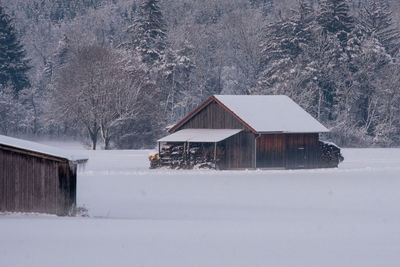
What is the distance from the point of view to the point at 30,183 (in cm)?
2528

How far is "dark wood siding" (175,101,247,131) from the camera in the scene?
175 ft

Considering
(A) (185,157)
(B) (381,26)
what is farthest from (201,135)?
(B) (381,26)

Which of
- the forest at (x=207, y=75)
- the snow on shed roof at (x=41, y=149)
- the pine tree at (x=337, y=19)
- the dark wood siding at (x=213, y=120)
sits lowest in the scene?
the snow on shed roof at (x=41, y=149)

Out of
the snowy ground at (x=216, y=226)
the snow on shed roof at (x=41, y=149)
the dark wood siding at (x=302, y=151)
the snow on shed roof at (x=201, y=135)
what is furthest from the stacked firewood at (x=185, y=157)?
the snow on shed roof at (x=41, y=149)

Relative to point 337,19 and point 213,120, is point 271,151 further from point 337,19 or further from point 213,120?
point 337,19

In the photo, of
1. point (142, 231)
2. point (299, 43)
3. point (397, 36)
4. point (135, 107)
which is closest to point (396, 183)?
point (142, 231)

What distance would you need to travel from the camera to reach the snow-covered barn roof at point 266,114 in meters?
53.3

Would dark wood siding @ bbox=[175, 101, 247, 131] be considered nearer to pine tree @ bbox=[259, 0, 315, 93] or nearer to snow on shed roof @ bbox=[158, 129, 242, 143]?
snow on shed roof @ bbox=[158, 129, 242, 143]

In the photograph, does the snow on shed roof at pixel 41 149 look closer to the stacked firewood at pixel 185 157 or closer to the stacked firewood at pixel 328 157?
the stacked firewood at pixel 185 157

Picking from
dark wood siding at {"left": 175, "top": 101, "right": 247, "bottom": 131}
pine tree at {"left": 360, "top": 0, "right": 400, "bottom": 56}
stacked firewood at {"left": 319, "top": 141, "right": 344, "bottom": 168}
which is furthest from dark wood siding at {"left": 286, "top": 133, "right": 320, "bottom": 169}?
pine tree at {"left": 360, "top": 0, "right": 400, "bottom": 56}

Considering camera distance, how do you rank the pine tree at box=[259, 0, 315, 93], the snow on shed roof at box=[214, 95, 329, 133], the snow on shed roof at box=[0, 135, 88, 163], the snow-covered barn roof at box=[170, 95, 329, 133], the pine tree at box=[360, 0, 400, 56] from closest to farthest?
the snow on shed roof at box=[0, 135, 88, 163] → the snow-covered barn roof at box=[170, 95, 329, 133] → the snow on shed roof at box=[214, 95, 329, 133] → the pine tree at box=[259, 0, 315, 93] → the pine tree at box=[360, 0, 400, 56]

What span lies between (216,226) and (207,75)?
72147 mm

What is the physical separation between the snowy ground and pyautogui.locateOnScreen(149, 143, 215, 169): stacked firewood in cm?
1004

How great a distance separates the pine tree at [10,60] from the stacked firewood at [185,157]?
136ft
